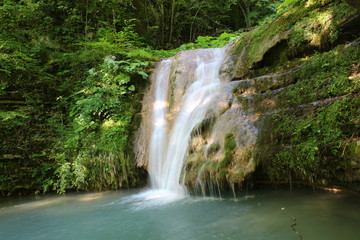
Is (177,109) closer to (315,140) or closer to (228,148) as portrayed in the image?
(228,148)

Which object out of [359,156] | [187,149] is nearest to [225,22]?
[187,149]

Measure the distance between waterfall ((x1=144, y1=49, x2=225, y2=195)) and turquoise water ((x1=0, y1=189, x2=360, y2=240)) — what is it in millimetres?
770

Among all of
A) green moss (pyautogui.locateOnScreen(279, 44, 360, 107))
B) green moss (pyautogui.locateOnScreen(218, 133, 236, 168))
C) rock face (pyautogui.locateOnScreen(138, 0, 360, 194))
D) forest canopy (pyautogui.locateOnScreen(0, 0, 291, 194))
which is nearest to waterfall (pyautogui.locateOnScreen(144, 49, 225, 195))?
rock face (pyautogui.locateOnScreen(138, 0, 360, 194))

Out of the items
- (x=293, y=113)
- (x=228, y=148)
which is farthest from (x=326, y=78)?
(x=228, y=148)

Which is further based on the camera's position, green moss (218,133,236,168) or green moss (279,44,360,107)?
green moss (218,133,236,168)

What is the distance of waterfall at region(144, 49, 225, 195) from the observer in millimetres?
5464

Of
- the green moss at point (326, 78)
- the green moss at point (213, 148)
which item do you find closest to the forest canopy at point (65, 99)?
the green moss at point (213, 148)

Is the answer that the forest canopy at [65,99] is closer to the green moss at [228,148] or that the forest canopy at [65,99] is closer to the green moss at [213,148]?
the green moss at [213,148]

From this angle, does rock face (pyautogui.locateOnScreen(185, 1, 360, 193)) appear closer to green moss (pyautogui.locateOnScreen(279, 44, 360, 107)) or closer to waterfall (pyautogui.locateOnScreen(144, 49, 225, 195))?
green moss (pyautogui.locateOnScreen(279, 44, 360, 107))

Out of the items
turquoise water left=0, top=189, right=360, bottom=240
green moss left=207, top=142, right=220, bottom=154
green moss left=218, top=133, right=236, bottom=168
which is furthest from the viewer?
green moss left=207, top=142, right=220, bottom=154

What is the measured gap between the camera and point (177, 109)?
21.9 feet

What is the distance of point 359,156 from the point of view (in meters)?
2.81

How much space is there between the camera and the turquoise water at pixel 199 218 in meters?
2.87

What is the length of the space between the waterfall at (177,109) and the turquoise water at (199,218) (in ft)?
2.53
